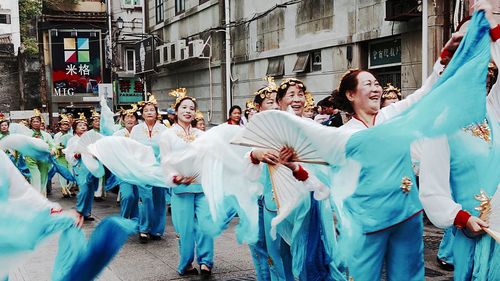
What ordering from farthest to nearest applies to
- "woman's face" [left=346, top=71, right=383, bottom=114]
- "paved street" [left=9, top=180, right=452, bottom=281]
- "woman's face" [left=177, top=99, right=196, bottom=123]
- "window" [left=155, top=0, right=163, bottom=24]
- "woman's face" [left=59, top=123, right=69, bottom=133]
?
"window" [left=155, top=0, right=163, bottom=24] → "woman's face" [left=59, top=123, right=69, bottom=133] → "woman's face" [left=177, top=99, right=196, bottom=123] → "paved street" [left=9, top=180, right=452, bottom=281] → "woman's face" [left=346, top=71, right=383, bottom=114]

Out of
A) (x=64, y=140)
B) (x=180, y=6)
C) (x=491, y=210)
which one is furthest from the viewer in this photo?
(x=180, y=6)

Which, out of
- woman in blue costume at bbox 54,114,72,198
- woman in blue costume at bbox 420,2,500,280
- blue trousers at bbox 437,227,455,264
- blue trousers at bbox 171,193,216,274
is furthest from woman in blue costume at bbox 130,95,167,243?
woman in blue costume at bbox 54,114,72,198

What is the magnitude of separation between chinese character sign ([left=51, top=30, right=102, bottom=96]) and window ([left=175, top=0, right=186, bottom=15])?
1410cm

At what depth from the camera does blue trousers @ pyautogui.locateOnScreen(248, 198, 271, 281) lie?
4706 mm

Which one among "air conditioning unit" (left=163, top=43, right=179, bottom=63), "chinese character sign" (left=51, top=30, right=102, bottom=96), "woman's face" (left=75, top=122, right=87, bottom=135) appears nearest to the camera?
"woman's face" (left=75, top=122, right=87, bottom=135)

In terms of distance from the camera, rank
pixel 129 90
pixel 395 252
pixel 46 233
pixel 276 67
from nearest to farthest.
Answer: pixel 46 233, pixel 395 252, pixel 276 67, pixel 129 90

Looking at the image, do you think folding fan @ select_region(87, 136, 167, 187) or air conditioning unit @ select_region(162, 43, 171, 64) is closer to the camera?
folding fan @ select_region(87, 136, 167, 187)

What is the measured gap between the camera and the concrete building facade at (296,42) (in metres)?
10.2

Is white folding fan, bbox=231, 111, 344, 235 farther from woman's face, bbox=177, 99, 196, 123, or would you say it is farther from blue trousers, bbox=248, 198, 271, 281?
woman's face, bbox=177, 99, 196, 123

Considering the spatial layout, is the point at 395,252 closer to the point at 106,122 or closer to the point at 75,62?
the point at 106,122

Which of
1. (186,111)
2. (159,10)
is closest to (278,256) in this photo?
(186,111)

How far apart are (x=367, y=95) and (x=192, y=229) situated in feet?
9.05

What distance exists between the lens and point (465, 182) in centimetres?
327

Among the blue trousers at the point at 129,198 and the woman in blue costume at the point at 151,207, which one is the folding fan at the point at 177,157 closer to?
the woman in blue costume at the point at 151,207
